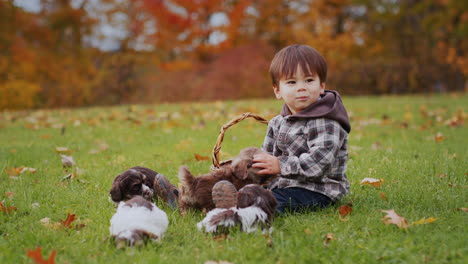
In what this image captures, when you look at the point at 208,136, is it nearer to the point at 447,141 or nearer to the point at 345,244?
the point at 447,141

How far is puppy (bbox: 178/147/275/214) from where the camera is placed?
8.18 ft

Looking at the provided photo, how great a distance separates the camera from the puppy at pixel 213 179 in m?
2.49

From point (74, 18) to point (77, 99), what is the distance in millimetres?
5019

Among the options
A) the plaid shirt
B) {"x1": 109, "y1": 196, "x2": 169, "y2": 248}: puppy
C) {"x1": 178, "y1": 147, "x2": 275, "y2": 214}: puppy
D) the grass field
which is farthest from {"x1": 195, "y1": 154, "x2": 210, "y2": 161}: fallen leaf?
{"x1": 109, "y1": 196, "x2": 169, "y2": 248}: puppy

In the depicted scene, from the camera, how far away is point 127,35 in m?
22.6

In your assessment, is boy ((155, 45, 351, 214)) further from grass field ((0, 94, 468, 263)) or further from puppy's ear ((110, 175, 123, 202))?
puppy's ear ((110, 175, 123, 202))

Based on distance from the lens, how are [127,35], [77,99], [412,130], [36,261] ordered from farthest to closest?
1. [127,35]
2. [77,99]
3. [412,130]
4. [36,261]

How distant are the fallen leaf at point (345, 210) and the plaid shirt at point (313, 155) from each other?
0.10m

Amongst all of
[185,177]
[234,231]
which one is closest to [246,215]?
[234,231]

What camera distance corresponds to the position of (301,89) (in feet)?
8.50

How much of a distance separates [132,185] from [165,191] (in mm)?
215

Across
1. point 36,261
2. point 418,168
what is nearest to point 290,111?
point 418,168

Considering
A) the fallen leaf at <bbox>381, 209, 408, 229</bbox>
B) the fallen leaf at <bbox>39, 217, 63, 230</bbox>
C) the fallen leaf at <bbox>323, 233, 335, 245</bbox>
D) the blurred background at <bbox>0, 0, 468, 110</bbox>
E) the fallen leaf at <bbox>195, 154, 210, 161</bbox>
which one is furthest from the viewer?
the blurred background at <bbox>0, 0, 468, 110</bbox>

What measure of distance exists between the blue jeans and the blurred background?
1426cm
